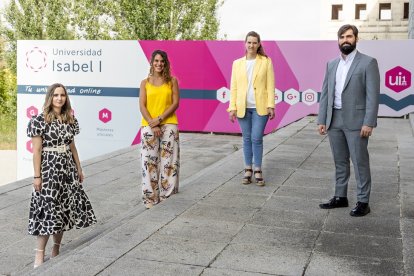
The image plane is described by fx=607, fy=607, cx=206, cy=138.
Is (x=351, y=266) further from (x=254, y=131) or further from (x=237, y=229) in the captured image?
(x=254, y=131)

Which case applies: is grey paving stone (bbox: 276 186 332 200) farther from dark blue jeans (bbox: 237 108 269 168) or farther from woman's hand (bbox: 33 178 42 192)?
woman's hand (bbox: 33 178 42 192)

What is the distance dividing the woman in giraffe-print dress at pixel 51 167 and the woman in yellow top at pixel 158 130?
1280mm

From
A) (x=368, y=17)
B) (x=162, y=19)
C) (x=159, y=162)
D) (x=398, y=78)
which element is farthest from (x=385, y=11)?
(x=159, y=162)

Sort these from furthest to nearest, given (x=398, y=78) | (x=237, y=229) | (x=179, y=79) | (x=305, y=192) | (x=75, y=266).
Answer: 1. (x=179, y=79)
2. (x=398, y=78)
3. (x=305, y=192)
4. (x=237, y=229)
5. (x=75, y=266)

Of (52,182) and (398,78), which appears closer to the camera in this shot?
(52,182)

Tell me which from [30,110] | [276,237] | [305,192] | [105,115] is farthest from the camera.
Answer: [30,110]

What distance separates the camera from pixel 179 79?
15.4 meters

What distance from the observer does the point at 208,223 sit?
5359 millimetres

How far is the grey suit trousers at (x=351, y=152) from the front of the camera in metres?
5.53

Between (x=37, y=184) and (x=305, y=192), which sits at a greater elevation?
(x=37, y=184)

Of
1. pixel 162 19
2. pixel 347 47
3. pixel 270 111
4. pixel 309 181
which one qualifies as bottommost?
pixel 309 181

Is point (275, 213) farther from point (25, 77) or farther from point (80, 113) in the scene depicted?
point (25, 77)

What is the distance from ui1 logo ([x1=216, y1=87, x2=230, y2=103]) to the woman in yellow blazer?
26.4 ft

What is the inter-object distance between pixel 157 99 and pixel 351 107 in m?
2.03
